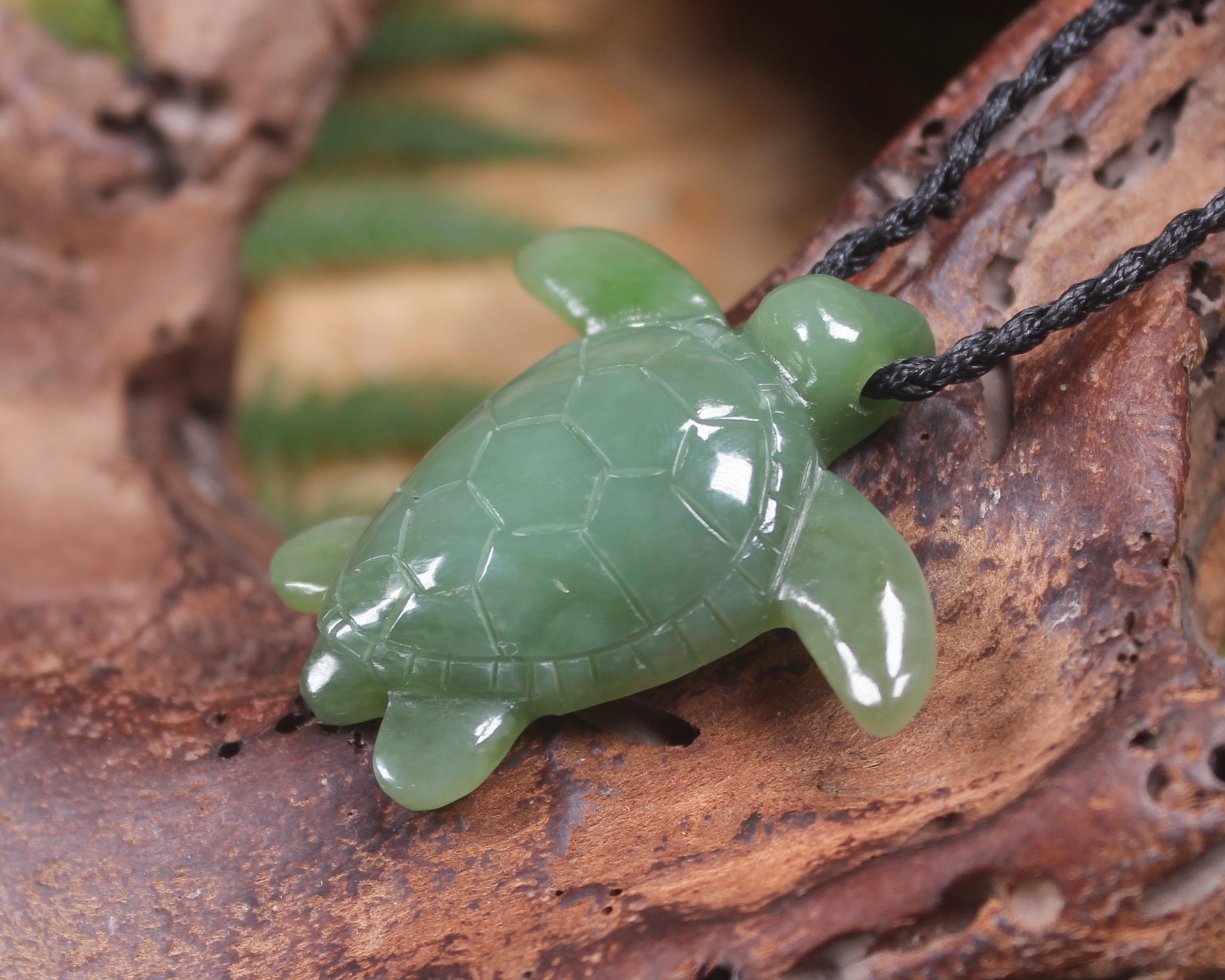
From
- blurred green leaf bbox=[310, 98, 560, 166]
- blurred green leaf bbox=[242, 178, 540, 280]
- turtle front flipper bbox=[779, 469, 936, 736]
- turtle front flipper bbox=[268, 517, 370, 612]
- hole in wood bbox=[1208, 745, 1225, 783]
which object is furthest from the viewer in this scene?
blurred green leaf bbox=[310, 98, 560, 166]

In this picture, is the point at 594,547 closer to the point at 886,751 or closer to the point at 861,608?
the point at 861,608

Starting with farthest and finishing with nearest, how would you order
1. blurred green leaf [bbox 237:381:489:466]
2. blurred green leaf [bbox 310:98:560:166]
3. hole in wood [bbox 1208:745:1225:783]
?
blurred green leaf [bbox 310:98:560:166], blurred green leaf [bbox 237:381:489:466], hole in wood [bbox 1208:745:1225:783]

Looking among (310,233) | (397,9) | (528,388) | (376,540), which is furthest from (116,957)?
(397,9)

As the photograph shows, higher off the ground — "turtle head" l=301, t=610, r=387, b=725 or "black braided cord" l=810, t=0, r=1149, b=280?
"black braided cord" l=810, t=0, r=1149, b=280

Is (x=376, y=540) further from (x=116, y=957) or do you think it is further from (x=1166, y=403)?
(x=1166, y=403)

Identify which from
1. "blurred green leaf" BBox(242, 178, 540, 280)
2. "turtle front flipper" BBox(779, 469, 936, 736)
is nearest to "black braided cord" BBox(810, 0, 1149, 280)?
"turtle front flipper" BBox(779, 469, 936, 736)

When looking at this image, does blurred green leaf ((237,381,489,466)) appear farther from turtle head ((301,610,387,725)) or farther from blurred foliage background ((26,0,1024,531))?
turtle head ((301,610,387,725))

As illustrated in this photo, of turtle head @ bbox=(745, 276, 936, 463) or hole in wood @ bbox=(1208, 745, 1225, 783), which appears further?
turtle head @ bbox=(745, 276, 936, 463)
